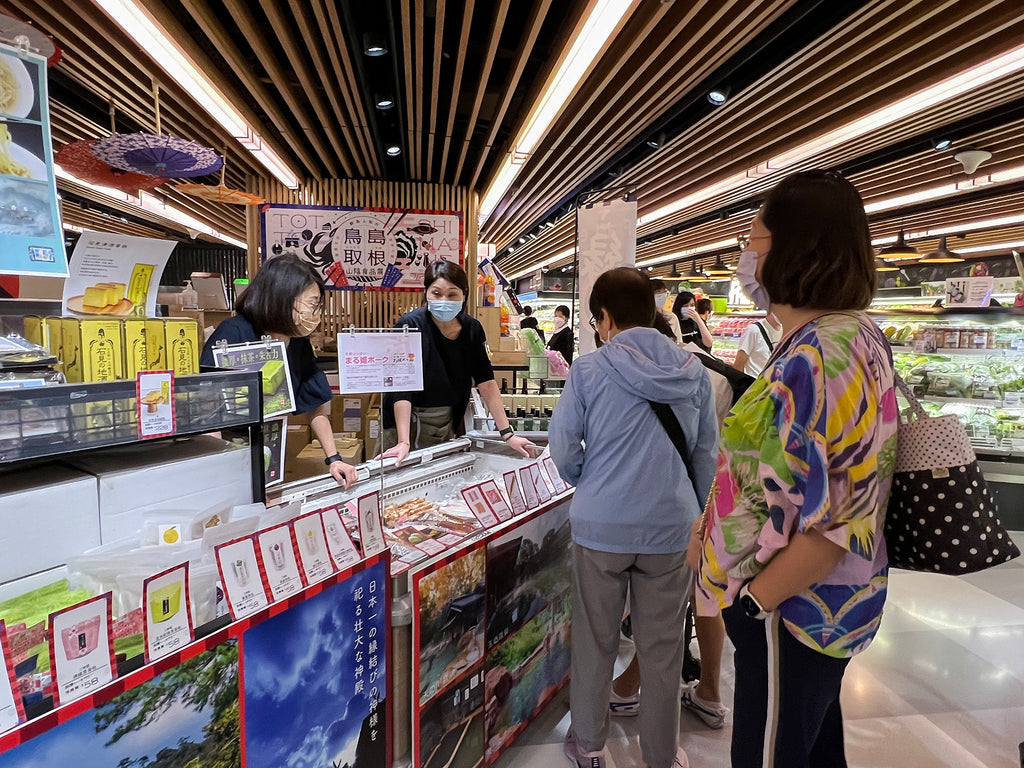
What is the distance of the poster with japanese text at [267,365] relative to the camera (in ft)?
5.57

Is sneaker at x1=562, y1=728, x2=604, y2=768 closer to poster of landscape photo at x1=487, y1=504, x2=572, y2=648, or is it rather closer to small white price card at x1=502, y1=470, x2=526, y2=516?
poster of landscape photo at x1=487, y1=504, x2=572, y2=648

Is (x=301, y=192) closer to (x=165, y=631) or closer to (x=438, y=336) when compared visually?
(x=438, y=336)

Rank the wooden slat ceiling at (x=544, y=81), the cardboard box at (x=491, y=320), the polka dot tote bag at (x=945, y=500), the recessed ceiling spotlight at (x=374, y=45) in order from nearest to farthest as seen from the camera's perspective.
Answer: the polka dot tote bag at (x=945, y=500) < the wooden slat ceiling at (x=544, y=81) < the recessed ceiling spotlight at (x=374, y=45) < the cardboard box at (x=491, y=320)

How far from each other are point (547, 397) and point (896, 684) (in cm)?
241

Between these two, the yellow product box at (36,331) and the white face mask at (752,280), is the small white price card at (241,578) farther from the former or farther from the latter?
the white face mask at (752,280)

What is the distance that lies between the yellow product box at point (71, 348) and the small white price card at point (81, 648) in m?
0.61

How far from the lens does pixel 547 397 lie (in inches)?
157

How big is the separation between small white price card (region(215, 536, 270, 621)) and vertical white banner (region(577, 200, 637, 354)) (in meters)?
2.46

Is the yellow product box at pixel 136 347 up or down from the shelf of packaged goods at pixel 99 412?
up

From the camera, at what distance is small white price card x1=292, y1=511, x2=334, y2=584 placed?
4.35 ft

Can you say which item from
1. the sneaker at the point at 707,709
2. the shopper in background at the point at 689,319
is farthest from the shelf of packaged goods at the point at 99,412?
the shopper in background at the point at 689,319

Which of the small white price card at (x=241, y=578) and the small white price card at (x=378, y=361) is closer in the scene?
the small white price card at (x=241, y=578)

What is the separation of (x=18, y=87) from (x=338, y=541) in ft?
3.91

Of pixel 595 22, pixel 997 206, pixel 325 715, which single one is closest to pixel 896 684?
pixel 325 715
